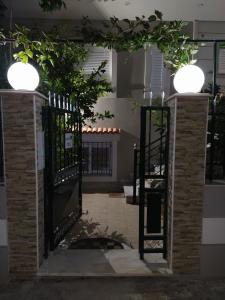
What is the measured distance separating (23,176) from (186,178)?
7.87ft

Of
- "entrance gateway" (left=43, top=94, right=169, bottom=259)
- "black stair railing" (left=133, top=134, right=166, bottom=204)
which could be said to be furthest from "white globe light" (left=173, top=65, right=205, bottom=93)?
"black stair railing" (left=133, top=134, right=166, bottom=204)

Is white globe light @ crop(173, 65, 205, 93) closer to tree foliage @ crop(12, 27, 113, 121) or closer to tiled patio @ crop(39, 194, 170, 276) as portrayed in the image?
tree foliage @ crop(12, 27, 113, 121)

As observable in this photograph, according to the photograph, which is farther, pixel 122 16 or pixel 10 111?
pixel 122 16

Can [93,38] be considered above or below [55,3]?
below

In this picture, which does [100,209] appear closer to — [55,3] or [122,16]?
[55,3]

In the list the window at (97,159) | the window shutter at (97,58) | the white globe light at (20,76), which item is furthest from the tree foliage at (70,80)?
the window shutter at (97,58)

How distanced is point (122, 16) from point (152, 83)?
2846 mm

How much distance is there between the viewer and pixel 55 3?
4.49 m

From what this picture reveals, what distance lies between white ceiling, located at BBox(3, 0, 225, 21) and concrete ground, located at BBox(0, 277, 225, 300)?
9.21 meters

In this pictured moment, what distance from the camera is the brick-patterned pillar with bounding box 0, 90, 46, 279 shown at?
4023 millimetres

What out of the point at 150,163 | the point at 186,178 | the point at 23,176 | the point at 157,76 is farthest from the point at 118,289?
the point at 157,76

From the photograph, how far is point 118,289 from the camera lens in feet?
13.2

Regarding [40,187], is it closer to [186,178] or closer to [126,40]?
[186,178]

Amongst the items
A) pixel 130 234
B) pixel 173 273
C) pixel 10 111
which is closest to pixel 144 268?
pixel 173 273
